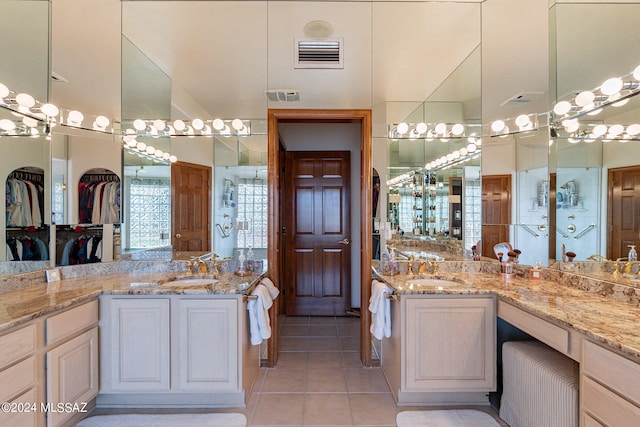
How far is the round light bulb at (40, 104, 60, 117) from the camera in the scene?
2.24 metres

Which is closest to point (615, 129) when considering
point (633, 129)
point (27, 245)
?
point (633, 129)

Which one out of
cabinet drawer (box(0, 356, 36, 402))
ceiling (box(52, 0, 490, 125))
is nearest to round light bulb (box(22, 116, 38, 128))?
ceiling (box(52, 0, 490, 125))

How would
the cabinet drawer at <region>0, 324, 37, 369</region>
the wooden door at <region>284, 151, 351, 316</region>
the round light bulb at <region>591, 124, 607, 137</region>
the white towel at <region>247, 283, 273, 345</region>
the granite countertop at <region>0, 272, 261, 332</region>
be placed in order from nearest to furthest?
the cabinet drawer at <region>0, 324, 37, 369</region> → the granite countertop at <region>0, 272, 261, 332</region> → the round light bulb at <region>591, 124, 607, 137</region> → the white towel at <region>247, 283, 273, 345</region> → the wooden door at <region>284, 151, 351, 316</region>

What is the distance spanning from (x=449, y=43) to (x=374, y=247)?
1818mm

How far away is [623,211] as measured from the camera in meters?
1.75

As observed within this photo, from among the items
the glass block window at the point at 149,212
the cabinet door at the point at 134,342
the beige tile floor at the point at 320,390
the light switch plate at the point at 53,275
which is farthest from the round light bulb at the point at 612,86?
the light switch plate at the point at 53,275

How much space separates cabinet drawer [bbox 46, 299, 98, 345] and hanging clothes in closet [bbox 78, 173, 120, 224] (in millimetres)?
818

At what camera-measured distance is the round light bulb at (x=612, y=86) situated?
5.78 ft

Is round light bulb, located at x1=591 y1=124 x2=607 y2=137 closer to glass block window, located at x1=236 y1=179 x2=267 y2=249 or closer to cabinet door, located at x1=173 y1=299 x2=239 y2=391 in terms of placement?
glass block window, located at x1=236 y1=179 x2=267 y2=249

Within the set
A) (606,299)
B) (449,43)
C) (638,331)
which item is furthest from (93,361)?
(449,43)

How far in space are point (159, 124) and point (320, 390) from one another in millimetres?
2552

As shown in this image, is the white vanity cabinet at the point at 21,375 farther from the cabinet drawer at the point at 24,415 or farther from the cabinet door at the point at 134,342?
the cabinet door at the point at 134,342

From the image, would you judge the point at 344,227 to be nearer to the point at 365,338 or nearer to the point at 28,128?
the point at 365,338

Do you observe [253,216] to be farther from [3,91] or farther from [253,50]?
[3,91]
